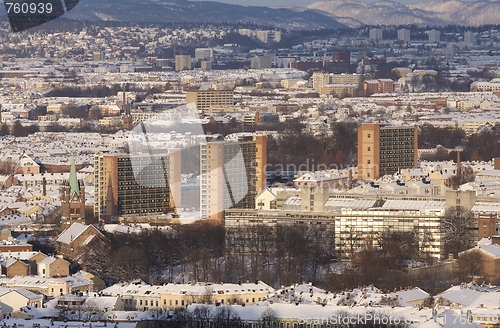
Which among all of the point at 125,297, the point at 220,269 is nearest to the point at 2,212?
the point at 220,269

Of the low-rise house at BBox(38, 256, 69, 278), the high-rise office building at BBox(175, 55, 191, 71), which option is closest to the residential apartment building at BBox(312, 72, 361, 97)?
the high-rise office building at BBox(175, 55, 191, 71)

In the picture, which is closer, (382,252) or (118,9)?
(382,252)

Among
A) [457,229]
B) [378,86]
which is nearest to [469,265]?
[457,229]

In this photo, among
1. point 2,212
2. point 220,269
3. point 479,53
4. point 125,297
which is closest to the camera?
point 125,297

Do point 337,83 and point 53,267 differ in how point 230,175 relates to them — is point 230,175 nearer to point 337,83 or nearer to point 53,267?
point 53,267

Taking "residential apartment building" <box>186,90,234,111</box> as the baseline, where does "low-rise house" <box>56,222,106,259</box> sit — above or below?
above

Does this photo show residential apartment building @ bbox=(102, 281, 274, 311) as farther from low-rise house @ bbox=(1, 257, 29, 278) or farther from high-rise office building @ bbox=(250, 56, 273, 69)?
high-rise office building @ bbox=(250, 56, 273, 69)

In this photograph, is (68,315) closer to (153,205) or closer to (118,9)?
(153,205)
